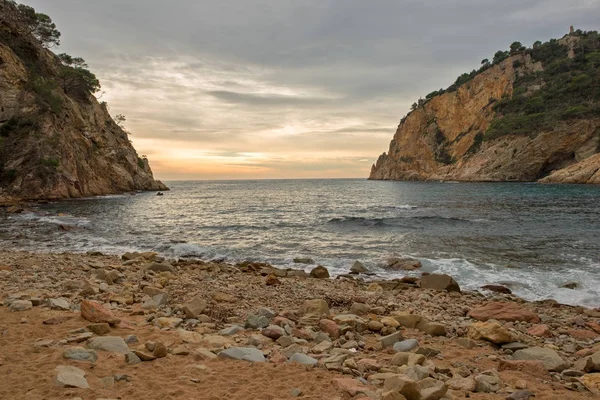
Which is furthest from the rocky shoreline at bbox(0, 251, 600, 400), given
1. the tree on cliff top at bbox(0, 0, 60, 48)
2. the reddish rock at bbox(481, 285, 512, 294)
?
the tree on cliff top at bbox(0, 0, 60, 48)

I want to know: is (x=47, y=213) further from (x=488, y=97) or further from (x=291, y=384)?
(x=488, y=97)

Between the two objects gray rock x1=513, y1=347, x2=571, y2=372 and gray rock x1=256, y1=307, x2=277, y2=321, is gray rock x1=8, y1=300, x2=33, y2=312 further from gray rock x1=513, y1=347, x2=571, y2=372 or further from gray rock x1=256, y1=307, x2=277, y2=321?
gray rock x1=513, y1=347, x2=571, y2=372

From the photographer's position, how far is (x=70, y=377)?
4105 mm

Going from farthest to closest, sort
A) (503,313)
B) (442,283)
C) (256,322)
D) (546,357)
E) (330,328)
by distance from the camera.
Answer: (442,283)
(503,313)
(256,322)
(330,328)
(546,357)

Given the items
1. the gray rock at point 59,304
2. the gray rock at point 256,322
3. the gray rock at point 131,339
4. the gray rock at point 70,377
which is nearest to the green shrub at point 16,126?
the gray rock at point 59,304

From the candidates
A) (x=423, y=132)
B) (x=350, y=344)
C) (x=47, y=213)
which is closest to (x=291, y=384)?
(x=350, y=344)

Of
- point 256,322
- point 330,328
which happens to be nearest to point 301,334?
point 330,328

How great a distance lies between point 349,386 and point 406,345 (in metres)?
2.03

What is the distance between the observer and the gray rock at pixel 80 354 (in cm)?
469

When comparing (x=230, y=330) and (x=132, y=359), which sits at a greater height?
(x=132, y=359)

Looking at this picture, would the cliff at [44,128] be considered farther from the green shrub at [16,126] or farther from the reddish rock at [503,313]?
the reddish rock at [503,313]

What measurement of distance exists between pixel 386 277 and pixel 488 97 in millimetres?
101954

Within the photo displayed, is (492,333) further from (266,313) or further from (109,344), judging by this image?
(109,344)

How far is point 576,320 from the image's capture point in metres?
7.89
